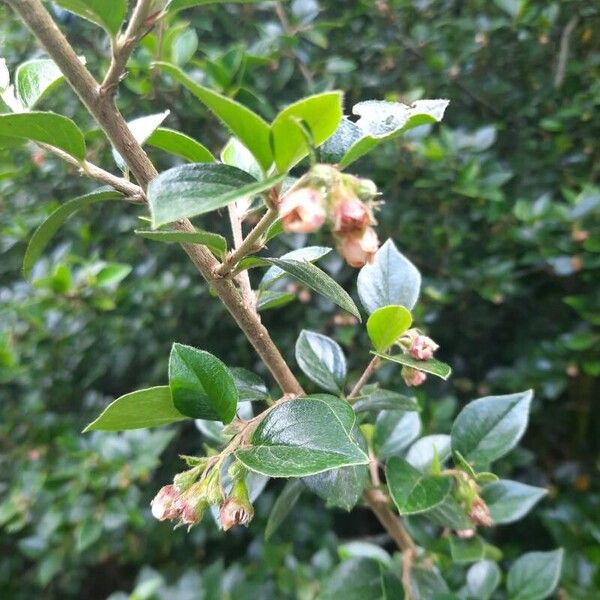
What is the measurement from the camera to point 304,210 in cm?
33

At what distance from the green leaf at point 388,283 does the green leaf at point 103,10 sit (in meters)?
0.35

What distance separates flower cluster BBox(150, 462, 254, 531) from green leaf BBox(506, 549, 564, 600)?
0.60m

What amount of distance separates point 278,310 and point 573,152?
34.6 inches

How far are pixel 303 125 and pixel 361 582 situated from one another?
1.87 feet

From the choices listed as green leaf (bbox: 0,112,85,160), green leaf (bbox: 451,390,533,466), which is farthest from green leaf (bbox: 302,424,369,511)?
green leaf (bbox: 0,112,85,160)

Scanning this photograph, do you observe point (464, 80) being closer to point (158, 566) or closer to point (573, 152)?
point (573, 152)

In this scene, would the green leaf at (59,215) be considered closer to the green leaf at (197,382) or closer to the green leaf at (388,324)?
the green leaf at (197,382)

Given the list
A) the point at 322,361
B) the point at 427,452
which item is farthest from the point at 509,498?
the point at 322,361

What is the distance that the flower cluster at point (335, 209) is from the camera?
0.34m

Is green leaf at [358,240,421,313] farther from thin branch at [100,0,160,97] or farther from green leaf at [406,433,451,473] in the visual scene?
thin branch at [100,0,160,97]

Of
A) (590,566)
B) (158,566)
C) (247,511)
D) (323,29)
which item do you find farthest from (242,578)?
(323,29)

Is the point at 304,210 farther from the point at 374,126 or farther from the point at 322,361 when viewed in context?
the point at 322,361

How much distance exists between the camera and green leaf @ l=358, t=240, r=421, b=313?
0.63 metres

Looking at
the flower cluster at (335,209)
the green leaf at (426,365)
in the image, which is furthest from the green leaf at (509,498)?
the flower cluster at (335,209)
